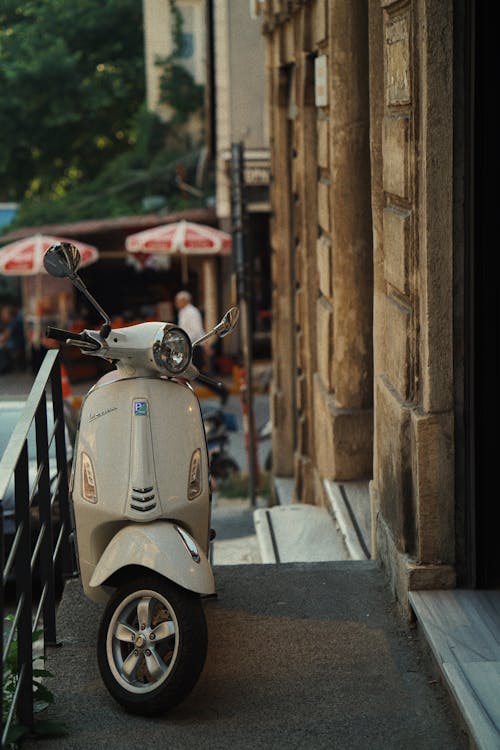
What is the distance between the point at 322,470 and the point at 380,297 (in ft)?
9.30

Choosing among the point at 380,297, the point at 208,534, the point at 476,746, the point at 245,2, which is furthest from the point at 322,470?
the point at 245,2

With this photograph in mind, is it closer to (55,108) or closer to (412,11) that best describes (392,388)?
(412,11)

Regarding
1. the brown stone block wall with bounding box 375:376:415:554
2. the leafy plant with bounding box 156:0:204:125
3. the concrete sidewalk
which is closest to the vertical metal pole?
the brown stone block wall with bounding box 375:376:415:554

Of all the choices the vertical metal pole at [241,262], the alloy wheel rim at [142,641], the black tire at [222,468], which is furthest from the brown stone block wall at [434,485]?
the black tire at [222,468]

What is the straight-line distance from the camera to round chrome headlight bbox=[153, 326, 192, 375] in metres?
4.66

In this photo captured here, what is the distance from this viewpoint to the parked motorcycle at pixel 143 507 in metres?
4.31

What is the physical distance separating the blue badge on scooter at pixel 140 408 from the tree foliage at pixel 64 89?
93.5 ft

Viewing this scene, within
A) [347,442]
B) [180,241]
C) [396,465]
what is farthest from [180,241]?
[396,465]

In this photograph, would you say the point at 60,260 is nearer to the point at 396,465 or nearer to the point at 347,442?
the point at 396,465

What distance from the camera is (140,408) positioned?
4715 millimetres

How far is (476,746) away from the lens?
3.83 m

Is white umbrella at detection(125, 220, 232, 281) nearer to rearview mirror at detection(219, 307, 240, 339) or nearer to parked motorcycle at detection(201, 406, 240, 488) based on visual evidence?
parked motorcycle at detection(201, 406, 240, 488)

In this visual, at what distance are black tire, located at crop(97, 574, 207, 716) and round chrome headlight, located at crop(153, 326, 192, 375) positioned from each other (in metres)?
0.76

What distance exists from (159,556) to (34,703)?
63 centimetres
